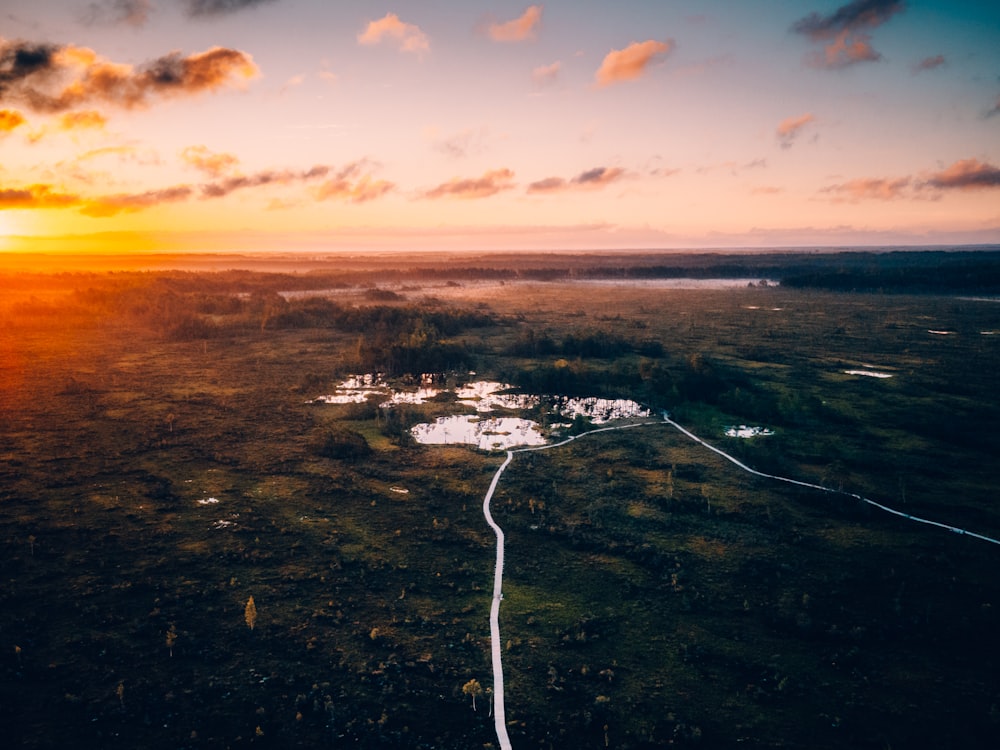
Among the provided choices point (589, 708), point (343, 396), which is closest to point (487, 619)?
point (589, 708)

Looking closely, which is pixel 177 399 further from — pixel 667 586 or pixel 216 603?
pixel 667 586

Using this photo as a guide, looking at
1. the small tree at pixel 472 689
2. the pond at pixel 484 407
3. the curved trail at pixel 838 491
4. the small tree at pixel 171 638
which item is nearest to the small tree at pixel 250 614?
the small tree at pixel 171 638

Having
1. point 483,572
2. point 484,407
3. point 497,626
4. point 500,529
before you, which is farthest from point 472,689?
point 484,407

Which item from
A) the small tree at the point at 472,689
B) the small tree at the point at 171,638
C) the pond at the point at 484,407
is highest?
the pond at the point at 484,407

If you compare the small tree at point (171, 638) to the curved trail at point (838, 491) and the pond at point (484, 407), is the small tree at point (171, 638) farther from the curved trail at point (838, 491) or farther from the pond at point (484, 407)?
the curved trail at point (838, 491)

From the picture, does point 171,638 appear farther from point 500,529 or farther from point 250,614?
point 500,529

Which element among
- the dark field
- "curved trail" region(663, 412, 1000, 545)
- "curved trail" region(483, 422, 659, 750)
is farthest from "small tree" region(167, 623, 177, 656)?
"curved trail" region(663, 412, 1000, 545)

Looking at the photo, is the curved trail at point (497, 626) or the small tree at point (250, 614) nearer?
the curved trail at point (497, 626)
